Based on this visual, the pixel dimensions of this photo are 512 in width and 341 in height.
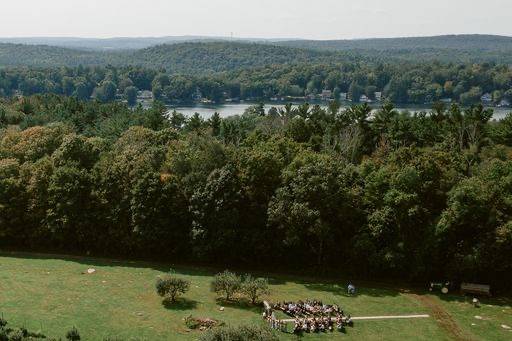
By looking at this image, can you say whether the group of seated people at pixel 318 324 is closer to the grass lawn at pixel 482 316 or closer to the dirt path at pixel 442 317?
the dirt path at pixel 442 317

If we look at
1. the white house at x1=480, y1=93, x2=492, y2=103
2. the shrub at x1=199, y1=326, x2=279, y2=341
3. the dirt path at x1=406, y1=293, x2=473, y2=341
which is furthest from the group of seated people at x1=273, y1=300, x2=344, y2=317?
the white house at x1=480, y1=93, x2=492, y2=103

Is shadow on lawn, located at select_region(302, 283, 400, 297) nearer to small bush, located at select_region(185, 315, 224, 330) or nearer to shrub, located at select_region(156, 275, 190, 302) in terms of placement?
shrub, located at select_region(156, 275, 190, 302)

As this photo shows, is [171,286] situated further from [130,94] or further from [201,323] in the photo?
[130,94]

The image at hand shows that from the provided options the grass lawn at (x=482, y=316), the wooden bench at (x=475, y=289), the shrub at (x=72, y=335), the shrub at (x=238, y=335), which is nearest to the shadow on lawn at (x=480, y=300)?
the grass lawn at (x=482, y=316)

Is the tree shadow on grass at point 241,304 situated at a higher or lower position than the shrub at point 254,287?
lower

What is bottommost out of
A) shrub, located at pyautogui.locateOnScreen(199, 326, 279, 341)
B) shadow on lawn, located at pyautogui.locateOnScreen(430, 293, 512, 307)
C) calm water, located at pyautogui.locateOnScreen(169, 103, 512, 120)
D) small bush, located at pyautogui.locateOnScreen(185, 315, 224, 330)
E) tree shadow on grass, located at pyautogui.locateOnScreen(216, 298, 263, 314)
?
calm water, located at pyautogui.locateOnScreen(169, 103, 512, 120)

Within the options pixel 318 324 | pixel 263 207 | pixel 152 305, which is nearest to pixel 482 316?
pixel 318 324

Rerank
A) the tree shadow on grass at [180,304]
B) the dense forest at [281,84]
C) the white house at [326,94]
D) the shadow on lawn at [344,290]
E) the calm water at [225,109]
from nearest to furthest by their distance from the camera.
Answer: the tree shadow on grass at [180,304] < the shadow on lawn at [344,290] < the calm water at [225,109] < the dense forest at [281,84] < the white house at [326,94]
